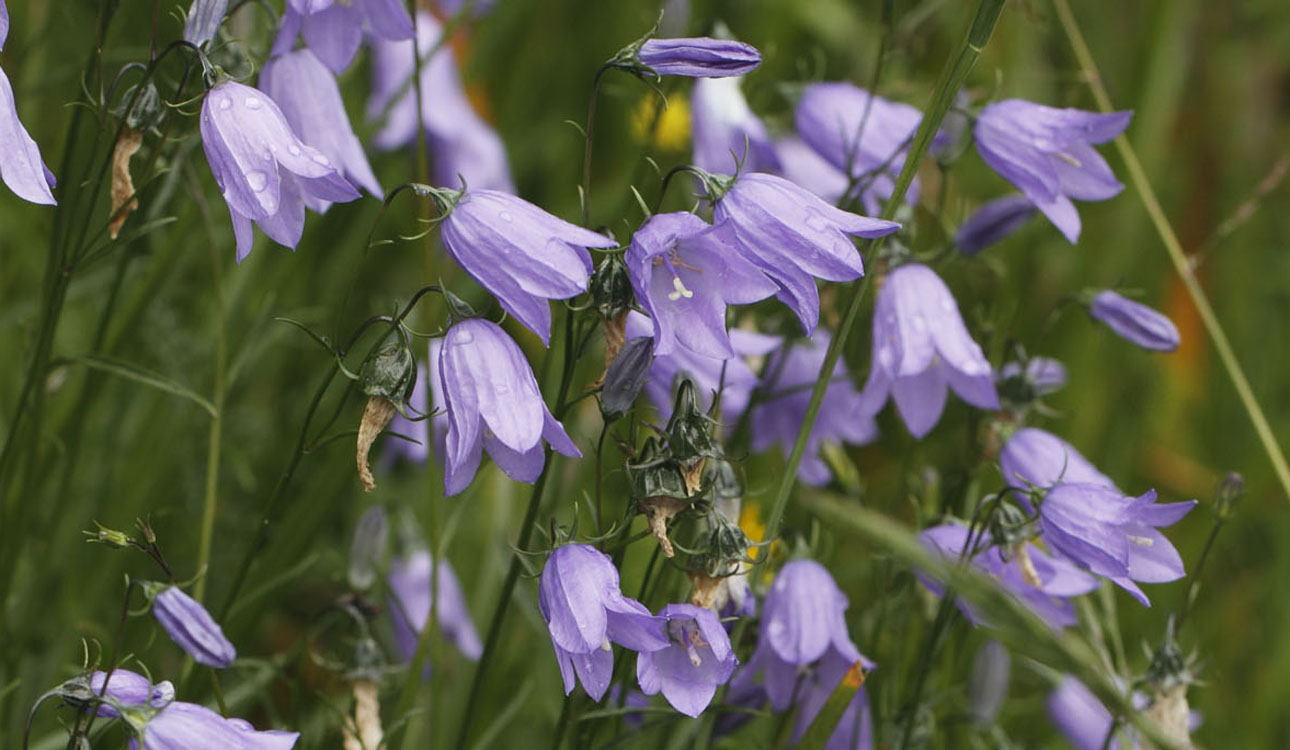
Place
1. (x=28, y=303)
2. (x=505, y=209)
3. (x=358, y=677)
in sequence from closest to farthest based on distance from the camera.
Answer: (x=505, y=209)
(x=358, y=677)
(x=28, y=303)

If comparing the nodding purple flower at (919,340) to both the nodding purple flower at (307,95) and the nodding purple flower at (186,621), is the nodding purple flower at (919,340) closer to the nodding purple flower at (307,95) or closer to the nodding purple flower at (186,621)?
the nodding purple flower at (307,95)

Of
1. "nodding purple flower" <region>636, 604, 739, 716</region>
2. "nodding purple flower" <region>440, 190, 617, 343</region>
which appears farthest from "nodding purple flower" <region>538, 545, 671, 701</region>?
"nodding purple flower" <region>440, 190, 617, 343</region>

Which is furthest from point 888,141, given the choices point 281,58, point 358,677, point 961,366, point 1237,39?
point 1237,39

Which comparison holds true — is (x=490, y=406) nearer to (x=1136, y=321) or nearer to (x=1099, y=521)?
(x=1099, y=521)

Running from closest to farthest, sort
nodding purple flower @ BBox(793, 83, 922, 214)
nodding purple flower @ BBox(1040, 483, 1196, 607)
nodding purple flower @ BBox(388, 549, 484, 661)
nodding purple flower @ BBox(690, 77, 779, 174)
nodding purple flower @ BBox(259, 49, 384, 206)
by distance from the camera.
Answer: nodding purple flower @ BBox(1040, 483, 1196, 607)
nodding purple flower @ BBox(259, 49, 384, 206)
nodding purple flower @ BBox(793, 83, 922, 214)
nodding purple flower @ BBox(388, 549, 484, 661)
nodding purple flower @ BBox(690, 77, 779, 174)

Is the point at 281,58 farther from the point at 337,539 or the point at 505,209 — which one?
the point at 337,539

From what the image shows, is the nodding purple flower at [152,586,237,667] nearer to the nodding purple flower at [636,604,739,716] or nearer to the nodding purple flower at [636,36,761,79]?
the nodding purple flower at [636,604,739,716]
